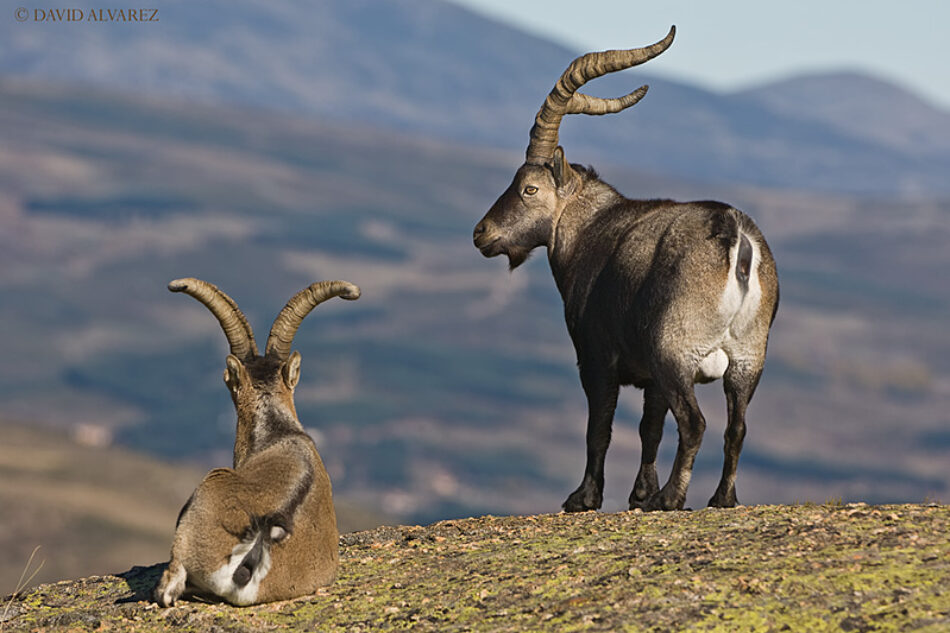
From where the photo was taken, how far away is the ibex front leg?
17344 mm

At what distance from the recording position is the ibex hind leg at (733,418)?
1596 cm

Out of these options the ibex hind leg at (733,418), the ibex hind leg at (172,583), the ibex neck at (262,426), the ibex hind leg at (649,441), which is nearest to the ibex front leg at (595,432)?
the ibex hind leg at (649,441)

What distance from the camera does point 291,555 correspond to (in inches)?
502

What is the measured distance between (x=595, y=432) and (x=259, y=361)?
179 inches

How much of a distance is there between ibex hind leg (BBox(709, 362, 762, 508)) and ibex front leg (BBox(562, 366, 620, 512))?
5.18 ft

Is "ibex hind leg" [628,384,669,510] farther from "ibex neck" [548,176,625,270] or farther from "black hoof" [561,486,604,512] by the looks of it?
"ibex neck" [548,176,625,270]

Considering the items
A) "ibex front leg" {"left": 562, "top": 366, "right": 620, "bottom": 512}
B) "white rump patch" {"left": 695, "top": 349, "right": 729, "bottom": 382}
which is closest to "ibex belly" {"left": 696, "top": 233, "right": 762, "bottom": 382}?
"white rump patch" {"left": 695, "top": 349, "right": 729, "bottom": 382}

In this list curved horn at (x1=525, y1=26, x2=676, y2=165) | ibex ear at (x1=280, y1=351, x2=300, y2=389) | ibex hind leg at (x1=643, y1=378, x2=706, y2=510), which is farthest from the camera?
curved horn at (x1=525, y1=26, x2=676, y2=165)

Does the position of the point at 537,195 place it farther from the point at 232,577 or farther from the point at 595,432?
the point at 232,577

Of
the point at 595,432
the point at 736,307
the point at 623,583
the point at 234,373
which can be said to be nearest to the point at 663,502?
the point at 595,432

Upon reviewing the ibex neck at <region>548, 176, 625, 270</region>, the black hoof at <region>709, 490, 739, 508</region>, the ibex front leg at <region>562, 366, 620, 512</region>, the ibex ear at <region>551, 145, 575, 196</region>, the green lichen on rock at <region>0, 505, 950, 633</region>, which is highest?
the ibex ear at <region>551, 145, 575, 196</region>

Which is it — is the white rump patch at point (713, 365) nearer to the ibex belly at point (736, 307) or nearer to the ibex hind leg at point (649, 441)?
the ibex belly at point (736, 307)

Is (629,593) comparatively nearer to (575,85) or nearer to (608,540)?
(608,540)

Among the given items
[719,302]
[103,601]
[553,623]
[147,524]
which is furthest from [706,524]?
[147,524]
